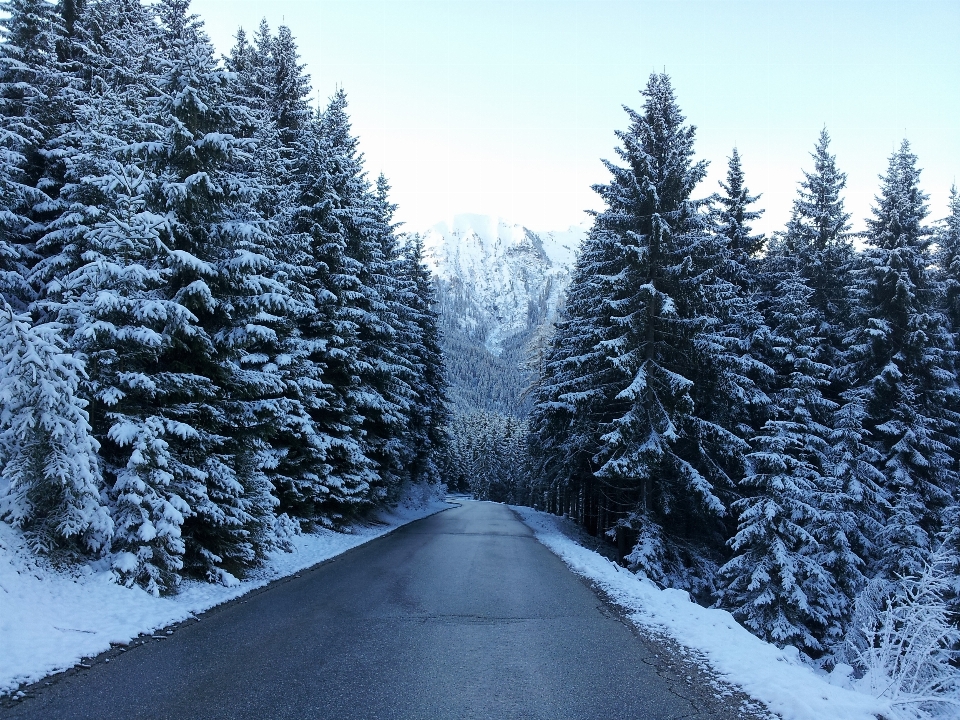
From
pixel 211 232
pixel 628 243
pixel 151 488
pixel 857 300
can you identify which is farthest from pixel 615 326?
pixel 151 488

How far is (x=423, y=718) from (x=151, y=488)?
6.21m

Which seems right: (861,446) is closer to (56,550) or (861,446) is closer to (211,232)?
(211,232)

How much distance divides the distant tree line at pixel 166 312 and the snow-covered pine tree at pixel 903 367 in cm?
1727

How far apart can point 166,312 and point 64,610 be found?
452cm

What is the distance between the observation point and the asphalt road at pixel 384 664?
4.93 metres

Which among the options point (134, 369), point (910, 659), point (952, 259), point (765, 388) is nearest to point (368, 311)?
point (134, 369)

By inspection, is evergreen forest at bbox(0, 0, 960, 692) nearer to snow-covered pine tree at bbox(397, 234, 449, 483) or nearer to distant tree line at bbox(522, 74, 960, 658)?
distant tree line at bbox(522, 74, 960, 658)

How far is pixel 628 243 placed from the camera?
18.2 m

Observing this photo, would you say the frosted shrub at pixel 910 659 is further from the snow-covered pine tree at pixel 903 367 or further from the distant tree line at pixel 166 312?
the snow-covered pine tree at pixel 903 367

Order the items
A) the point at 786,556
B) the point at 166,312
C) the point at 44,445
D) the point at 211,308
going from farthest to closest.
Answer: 1. the point at 786,556
2. the point at 211,308
3. the point at 166,312
4. the point at 44,445

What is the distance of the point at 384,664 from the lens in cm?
608

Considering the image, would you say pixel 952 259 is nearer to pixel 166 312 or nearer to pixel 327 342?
pixel 327 342

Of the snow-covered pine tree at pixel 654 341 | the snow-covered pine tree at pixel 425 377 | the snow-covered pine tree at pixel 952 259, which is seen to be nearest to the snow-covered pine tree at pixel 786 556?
the snow-covered pine tree at pixel 654 341

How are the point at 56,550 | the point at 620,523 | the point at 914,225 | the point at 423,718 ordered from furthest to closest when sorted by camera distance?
the point at 914,225
the point at 620,523
the point at 56,550
the point at 423,718
